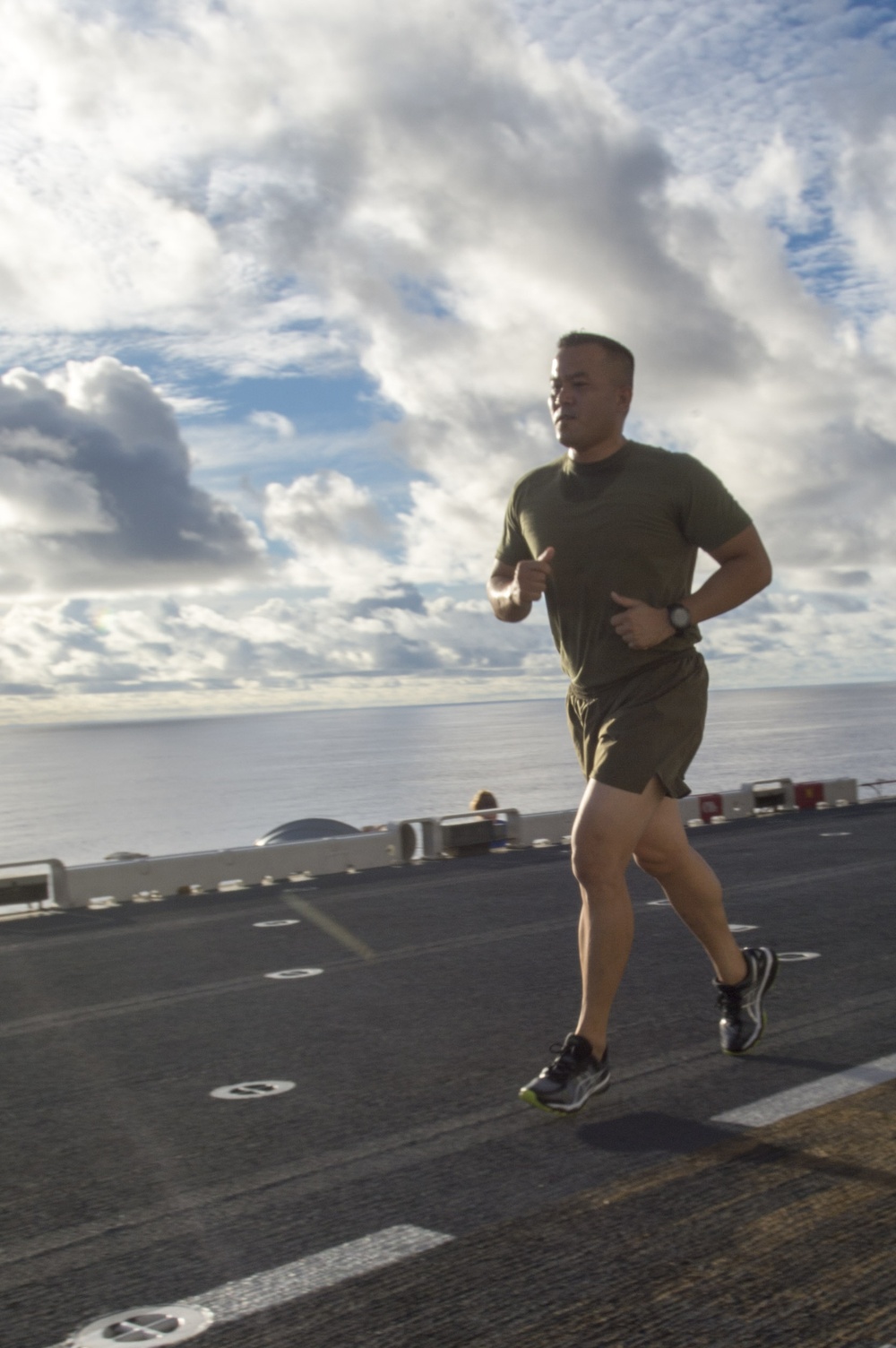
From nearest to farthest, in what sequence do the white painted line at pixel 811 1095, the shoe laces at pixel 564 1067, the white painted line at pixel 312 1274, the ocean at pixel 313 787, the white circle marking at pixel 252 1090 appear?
the white painted line at pixel 312 1274, the white painted line at pixel 811 1095, the shoe laces at pixel 564 1067, the white circle marking at pixel 252 1090, the ocean at pixel 313 787

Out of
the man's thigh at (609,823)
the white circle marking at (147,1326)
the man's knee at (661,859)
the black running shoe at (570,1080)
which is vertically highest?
the man's thigh at (609,823)

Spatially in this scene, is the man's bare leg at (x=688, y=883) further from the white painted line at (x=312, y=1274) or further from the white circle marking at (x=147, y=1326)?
the white circle marking at (x=147, y=1326)

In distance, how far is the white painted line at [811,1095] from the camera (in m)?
3.53

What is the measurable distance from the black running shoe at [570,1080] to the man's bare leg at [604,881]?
5cm

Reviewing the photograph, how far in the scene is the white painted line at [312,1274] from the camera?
2461mm

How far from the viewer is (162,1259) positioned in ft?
8.98

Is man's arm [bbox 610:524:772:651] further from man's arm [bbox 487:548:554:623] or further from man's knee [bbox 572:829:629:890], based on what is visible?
man's knee [bbox 572:829:629:890]

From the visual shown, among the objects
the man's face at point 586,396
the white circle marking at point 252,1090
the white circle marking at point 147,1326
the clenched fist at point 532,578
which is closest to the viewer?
the white circle marking at point 147,1326

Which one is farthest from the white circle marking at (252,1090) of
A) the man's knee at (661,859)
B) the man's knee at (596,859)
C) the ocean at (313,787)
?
the ocean at (313,787)

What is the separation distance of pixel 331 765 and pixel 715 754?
47.9 m

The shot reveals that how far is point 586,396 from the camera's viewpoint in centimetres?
391

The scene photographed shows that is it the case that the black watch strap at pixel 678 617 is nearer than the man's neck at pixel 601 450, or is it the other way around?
the black watch strap at pixel 678 617

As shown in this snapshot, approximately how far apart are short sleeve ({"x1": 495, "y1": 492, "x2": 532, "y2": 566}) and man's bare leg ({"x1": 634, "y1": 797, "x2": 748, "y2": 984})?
923mm

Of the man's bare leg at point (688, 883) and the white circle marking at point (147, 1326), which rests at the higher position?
the man's bare leg at point (688, 883)
